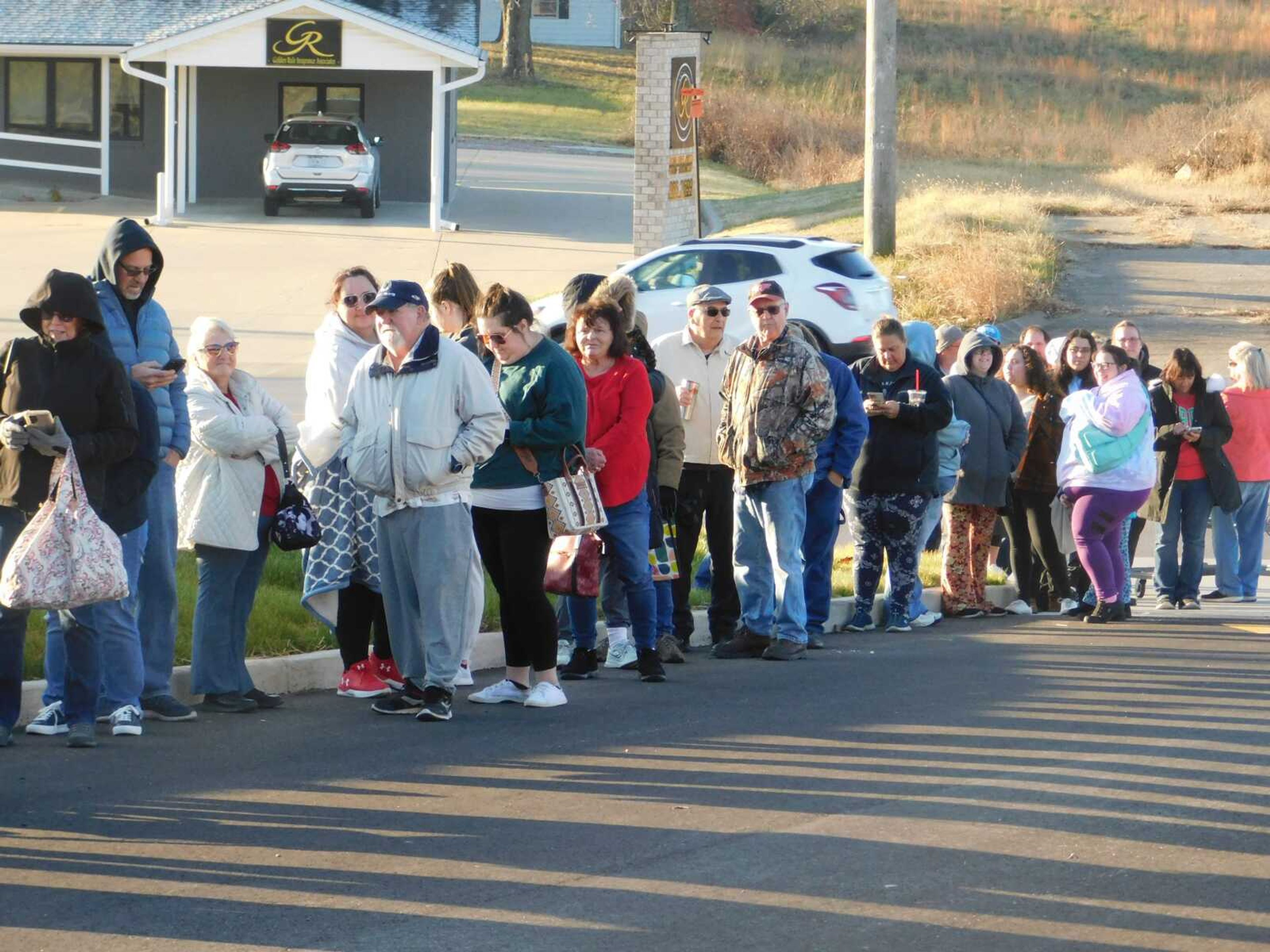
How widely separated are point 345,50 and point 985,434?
24395 millimetres

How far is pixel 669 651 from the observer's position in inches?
381

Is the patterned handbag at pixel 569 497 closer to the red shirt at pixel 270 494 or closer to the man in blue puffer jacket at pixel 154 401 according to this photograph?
the red shirt at pixel 270 494

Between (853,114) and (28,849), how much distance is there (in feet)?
154

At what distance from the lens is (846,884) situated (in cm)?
570

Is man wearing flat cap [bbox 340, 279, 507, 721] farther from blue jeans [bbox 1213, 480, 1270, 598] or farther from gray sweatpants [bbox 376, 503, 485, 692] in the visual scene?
blue jeans [bbox 1213, 480, 1270, 598]

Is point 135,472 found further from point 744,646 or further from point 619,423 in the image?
point 744,646

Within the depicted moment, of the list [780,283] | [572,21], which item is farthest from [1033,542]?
[572,21]

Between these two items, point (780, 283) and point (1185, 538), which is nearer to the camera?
point (1185, 538)

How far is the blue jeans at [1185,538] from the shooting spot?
12602 millimetres

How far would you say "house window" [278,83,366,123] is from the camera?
122 feet

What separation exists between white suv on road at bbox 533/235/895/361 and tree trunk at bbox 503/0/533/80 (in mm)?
41734

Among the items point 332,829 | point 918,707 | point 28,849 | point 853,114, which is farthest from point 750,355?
point 853,114

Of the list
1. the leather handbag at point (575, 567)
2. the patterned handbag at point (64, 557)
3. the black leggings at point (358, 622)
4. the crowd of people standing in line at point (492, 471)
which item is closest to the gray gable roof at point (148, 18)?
the crowd of people standing in line at point (492, 471)

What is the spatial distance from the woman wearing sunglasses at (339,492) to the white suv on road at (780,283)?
10.6 metres
